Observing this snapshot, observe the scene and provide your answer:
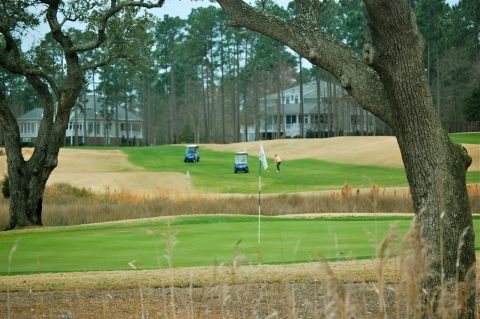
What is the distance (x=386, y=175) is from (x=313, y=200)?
24235 mm

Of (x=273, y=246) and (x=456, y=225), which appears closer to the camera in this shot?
(x=456, y=225)

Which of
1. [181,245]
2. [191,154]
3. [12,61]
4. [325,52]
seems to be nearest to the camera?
[325,52]

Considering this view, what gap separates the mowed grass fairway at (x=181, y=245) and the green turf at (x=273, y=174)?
24859 mm

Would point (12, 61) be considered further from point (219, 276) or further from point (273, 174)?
point (273, 174)

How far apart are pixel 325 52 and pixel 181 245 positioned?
7.38 meters

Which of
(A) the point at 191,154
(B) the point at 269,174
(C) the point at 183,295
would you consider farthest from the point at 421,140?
(A) the point at 191,154

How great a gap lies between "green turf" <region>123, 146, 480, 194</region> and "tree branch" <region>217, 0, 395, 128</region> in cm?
3419

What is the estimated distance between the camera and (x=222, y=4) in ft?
33.0

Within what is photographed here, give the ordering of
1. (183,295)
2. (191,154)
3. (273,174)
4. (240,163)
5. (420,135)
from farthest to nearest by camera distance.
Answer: (191,154) → (240,163) → (273,174) → (183,295) → (420,135)

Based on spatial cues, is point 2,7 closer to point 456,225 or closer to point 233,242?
point 233,242

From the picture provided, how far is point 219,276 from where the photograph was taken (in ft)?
38.0

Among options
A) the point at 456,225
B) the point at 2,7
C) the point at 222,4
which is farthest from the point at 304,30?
the point at 2,7

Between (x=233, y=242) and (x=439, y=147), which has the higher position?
(x=439, y=147)

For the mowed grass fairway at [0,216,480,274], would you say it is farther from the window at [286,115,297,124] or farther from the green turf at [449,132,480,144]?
the window at [286,115,297,124]
